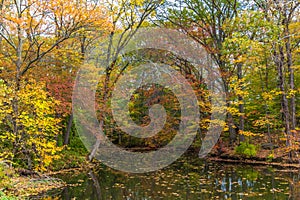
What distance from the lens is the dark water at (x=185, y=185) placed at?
700 centimetres

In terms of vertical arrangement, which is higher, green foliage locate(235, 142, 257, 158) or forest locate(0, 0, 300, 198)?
forest locate(0, 0, 300, 198)

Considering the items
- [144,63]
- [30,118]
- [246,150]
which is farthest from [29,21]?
[246,150]

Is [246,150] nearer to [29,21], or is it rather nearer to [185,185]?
[185,185]

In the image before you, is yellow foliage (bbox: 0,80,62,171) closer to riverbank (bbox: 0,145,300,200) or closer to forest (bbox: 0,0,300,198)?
forest (bbox: 0,0,300,198)

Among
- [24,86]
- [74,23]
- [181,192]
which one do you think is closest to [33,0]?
[74,23]

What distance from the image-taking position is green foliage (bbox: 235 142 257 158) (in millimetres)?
13461

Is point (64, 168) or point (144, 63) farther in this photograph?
point (144, 63)

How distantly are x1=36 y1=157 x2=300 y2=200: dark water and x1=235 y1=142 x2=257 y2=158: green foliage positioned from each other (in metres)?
2.25

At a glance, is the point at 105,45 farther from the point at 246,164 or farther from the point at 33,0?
the point at 246,164

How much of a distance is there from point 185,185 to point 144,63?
10209mm

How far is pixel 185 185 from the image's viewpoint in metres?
8.38

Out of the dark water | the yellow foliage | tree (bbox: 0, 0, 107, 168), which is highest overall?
tree (bbox: 0, 0, 107, 168)

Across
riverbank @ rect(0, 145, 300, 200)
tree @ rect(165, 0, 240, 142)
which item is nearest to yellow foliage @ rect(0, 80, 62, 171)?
riverbank @ rect(0, 145, 300, 200)

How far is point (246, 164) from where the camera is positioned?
12836 mm
